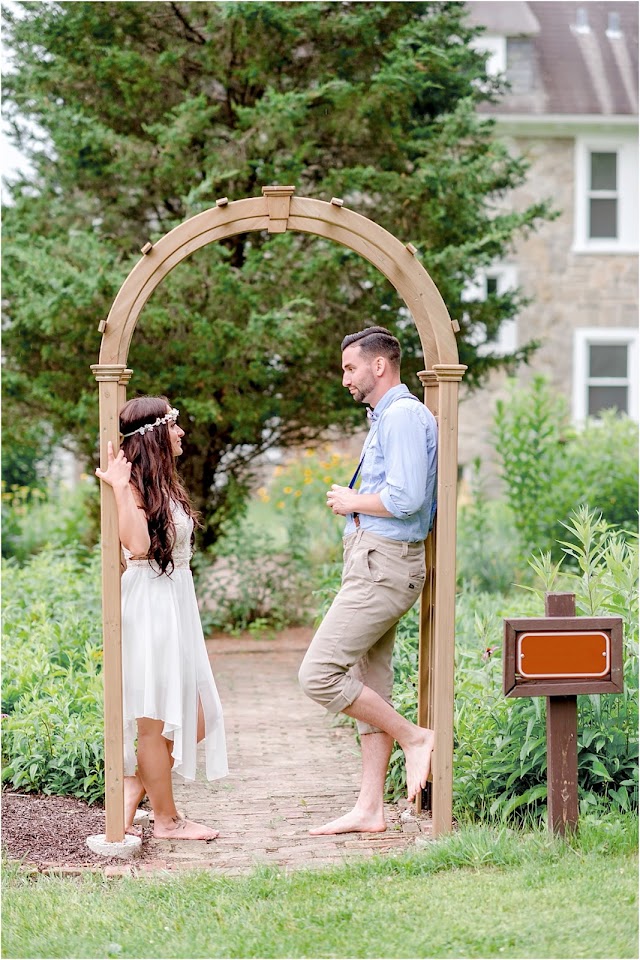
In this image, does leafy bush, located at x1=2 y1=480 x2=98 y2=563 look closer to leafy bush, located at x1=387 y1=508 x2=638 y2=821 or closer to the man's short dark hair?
leafy bush, located at x1=387 y1=508 x2=638 y2=821

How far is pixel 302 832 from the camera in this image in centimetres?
488

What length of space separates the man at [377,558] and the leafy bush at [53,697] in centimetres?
130

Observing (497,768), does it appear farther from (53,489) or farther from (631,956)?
(53,489)

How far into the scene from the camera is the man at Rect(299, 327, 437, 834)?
4.60 meters

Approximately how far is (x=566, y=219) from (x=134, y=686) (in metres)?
14.8

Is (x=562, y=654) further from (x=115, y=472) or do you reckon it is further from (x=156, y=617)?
(x=115, y=472)

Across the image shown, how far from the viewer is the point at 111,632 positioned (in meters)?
4.61

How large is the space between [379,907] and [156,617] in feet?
5.15

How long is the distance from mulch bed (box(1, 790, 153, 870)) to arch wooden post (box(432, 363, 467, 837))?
50.4 inches

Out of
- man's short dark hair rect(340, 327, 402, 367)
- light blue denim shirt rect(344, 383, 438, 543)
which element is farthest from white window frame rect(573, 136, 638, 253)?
light blue denim shirt rect(344, 383, 438, 543)

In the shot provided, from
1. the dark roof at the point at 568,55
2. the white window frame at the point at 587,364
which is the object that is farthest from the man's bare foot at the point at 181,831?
the dark roof at the point at 568,55

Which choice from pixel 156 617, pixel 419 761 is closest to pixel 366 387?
pixel 156 617

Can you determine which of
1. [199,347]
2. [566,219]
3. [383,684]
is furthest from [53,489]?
[383,684]

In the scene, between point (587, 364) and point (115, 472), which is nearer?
point (115, 472)
